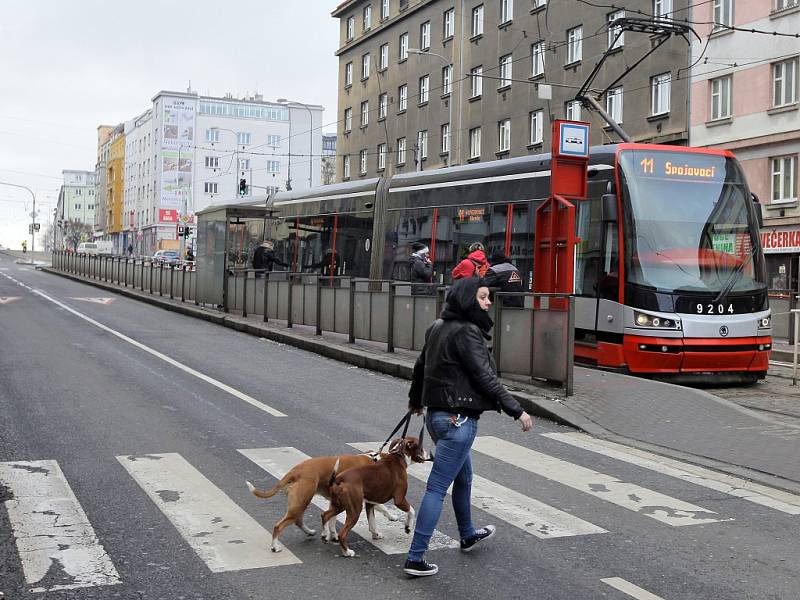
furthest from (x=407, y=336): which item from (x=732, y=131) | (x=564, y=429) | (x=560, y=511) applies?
(x=732, y=131)

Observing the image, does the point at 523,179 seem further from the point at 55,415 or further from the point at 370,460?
the point at 370,460

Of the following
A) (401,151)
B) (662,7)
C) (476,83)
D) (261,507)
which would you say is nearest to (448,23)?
(476,83)

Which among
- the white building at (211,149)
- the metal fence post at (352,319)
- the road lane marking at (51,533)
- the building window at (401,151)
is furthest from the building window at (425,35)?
the white building at (211,149)

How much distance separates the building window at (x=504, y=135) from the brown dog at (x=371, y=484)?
37.7m

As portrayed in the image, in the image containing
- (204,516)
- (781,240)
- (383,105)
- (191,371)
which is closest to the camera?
(204,516)

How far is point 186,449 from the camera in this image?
8461mm

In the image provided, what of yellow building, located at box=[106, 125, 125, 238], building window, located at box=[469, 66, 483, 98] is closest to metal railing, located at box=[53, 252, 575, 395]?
building window, located at box=[469, 66, 483, 98]

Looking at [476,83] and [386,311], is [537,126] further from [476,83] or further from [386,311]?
[386,311]

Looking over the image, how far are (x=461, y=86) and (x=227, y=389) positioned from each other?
36.2 meters

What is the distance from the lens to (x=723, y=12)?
3225 cm

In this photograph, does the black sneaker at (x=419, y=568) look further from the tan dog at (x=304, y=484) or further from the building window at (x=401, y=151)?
the building window at (x=401, y=151)

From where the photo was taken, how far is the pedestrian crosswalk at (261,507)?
549cm

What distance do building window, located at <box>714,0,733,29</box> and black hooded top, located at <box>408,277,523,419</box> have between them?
97.2 ft

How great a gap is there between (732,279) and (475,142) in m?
31.8
